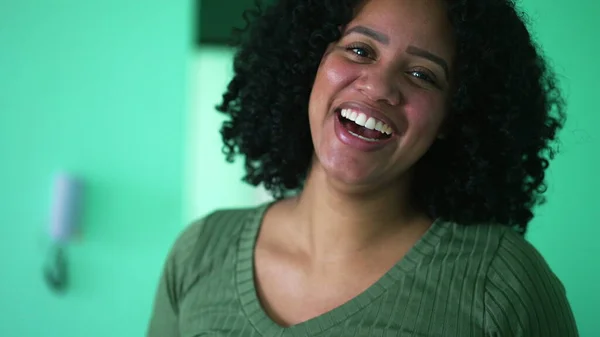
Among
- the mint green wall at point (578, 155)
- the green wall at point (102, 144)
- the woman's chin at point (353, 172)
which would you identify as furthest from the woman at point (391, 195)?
the green wall at point (102, 144)

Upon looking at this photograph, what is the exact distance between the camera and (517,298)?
920mm

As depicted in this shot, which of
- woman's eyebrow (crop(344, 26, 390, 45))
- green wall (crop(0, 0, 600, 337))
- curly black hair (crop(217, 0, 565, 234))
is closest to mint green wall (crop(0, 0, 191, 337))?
green wall (crop(0, 0, 600, 337))

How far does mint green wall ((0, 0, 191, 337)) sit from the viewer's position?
5.78 feet

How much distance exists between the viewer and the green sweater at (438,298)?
3.01 ft

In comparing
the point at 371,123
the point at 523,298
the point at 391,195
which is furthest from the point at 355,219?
the point at 523,298

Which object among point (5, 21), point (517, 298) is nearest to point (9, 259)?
point (5, 21)

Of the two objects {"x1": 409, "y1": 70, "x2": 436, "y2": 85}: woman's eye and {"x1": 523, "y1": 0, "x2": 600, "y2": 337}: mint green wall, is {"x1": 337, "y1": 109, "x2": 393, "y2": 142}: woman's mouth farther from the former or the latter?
{"x1": 523, "y1": 0, "x2": 600, "y2": 337}: mint green wall

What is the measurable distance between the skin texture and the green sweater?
0.12 ft

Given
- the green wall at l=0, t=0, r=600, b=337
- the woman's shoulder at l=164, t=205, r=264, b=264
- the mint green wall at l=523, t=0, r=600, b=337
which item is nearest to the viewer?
the woman's shoulder at l=164, t=205, r=264, b=264

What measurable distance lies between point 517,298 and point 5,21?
1.52 m

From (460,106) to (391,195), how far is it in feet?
0.61

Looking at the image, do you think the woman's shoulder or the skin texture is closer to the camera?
the skin texture

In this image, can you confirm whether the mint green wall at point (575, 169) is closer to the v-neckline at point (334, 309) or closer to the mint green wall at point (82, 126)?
the v-neckline at point (334, 309)

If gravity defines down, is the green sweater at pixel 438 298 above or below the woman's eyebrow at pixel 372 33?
below
